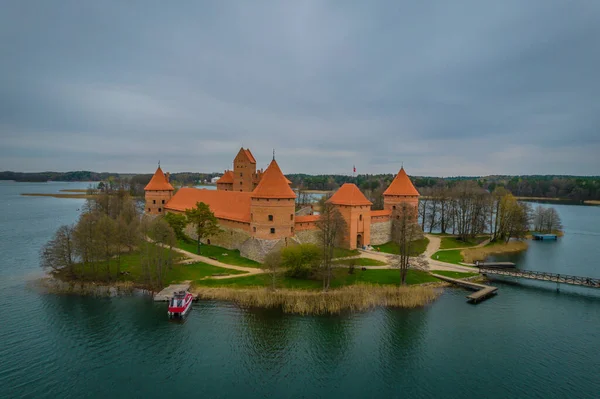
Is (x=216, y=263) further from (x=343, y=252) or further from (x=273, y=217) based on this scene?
(x=343, y=252)

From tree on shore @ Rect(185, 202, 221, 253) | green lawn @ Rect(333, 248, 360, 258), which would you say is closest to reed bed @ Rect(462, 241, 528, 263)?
green lawn @ Rect(333, 248, 360, 258)

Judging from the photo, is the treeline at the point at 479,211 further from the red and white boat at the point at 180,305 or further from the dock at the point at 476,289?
the red and white boat at the point at 180,305

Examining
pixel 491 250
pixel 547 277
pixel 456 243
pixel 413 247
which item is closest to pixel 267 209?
pixel 413 247

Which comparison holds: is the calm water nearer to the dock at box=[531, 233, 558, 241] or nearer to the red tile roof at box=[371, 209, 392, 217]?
the red tile roof at box=[371, 209, 392, 217]

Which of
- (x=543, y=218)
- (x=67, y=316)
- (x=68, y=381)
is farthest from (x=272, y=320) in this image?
(x=543, y=218)

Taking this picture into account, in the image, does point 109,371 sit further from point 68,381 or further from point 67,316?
point 67,316

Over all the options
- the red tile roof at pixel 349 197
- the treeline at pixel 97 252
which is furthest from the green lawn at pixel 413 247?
the treeline at pixel 97 252
